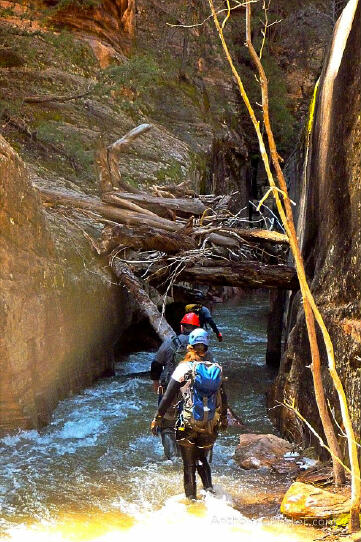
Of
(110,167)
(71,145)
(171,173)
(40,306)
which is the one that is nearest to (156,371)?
(40,306)

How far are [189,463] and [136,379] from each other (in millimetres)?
6490

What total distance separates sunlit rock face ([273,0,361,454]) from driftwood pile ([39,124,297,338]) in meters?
1.80

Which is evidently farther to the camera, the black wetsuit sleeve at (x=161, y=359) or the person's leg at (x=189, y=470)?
the black wetsuit sleeve at (x=161, y=359)

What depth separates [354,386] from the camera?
5.86 metres

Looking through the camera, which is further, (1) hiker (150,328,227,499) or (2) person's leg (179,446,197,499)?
(2) person's leg (179,446,197,499)

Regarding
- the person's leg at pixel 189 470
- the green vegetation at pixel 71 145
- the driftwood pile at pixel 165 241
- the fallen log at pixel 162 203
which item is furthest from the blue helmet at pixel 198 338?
the green vegetation at pixel 71 145

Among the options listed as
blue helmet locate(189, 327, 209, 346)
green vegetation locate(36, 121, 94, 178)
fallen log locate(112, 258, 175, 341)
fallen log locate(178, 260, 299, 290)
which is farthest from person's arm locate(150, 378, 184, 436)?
green vegetation locate(36, 121, 94, 178)

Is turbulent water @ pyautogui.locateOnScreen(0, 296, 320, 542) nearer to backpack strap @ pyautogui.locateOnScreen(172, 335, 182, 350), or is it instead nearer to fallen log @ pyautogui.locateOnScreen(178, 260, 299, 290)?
backpack strap @ pyautogui.locateOnScreen(172, 335, 182, 350)

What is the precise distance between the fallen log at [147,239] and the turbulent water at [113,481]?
8.82ft

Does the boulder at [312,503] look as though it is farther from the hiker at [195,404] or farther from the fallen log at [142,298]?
the fallen log at [142,298]

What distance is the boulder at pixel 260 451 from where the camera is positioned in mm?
7102

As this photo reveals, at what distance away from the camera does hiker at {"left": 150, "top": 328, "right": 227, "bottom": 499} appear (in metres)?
5.63

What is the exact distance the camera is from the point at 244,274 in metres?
11.6

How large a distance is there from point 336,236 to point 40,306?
4.28 meters
